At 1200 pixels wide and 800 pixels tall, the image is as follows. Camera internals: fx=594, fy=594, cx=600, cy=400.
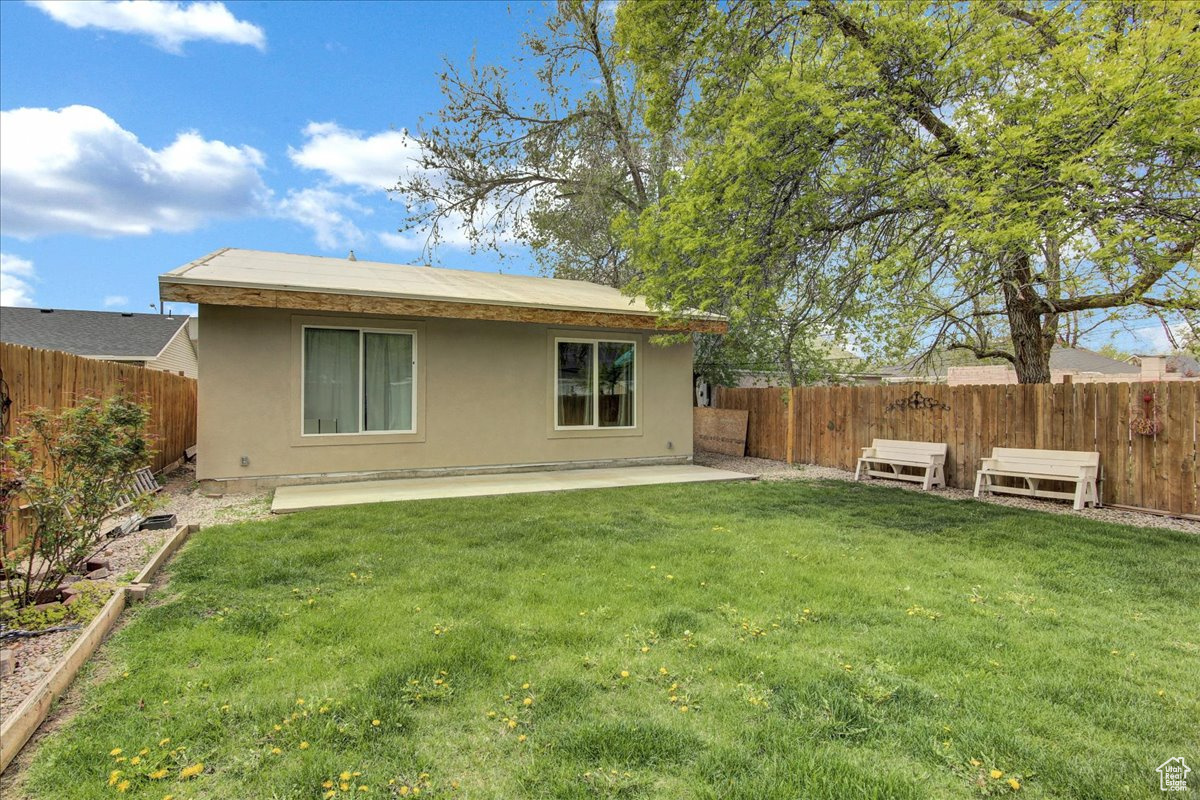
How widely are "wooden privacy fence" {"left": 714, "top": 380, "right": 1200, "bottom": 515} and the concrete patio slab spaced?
2.31m

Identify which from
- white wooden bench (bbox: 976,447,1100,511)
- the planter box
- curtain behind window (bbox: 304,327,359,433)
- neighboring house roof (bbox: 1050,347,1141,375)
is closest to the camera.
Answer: the planter box

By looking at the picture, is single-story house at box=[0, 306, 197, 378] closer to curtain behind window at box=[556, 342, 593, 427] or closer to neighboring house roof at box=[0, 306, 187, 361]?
neighboring house roof at box=[0, 306, 187, 361]

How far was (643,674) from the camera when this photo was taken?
2.92 m

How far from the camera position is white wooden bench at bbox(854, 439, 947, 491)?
8984 millimetres

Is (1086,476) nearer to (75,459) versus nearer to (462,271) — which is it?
(75,459)

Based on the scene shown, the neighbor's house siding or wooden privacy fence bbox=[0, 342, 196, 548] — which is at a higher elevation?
the neighbor's house siding

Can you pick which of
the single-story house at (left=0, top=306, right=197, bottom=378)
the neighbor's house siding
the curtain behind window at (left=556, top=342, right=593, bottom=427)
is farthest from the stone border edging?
the neighbor's house siding

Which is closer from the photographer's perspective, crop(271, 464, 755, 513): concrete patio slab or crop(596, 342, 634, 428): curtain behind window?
crop(271, 464, 755, 513): concrete patio slab

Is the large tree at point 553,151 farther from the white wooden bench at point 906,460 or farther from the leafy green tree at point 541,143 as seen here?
the white wooden bench at point 906,460

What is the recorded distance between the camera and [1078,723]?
2471 millimetres

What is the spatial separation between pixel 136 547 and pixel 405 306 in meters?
4.18

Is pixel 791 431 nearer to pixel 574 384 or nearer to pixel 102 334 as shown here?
pixel 574 384

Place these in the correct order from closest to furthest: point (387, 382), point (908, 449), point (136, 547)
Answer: point (136, 547) → point (387, 382) → point (908, 449)

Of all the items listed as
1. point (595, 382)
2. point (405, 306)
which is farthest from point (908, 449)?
point (405, 306)
